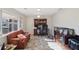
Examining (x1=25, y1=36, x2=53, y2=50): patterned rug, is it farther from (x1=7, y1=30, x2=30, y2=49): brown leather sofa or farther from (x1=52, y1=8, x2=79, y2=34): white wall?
(x1=52, y1=8, x2=79, y2=34): white wall

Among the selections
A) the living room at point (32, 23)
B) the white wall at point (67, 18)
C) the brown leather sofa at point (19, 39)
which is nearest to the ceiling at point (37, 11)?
the living room at point (32, 23)

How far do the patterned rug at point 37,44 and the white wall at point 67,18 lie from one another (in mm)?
371

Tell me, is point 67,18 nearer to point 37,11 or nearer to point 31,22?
point 37,11

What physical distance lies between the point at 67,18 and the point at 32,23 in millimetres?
626

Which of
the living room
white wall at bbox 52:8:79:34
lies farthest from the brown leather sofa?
white wall at bbox 52:8:79:34

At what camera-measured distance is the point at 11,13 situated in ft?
5.69

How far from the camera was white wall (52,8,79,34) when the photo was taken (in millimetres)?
1715

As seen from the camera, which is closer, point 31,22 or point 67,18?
point 67,18

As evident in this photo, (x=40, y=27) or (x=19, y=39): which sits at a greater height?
(x=40, y=27)

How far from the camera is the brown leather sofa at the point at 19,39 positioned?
1.78m

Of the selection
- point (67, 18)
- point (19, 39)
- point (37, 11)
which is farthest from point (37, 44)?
point (67, 18)

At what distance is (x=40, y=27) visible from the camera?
2.01 metres

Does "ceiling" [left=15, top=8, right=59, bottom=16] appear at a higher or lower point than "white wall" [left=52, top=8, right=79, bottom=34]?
higher
